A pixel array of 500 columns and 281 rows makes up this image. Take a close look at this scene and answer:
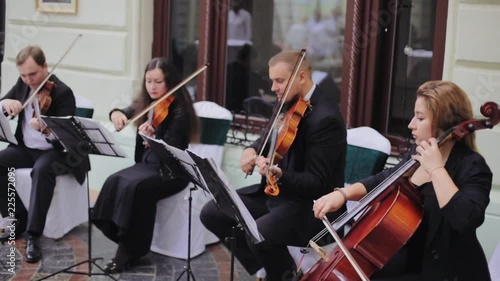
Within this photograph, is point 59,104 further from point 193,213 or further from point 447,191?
point 447,191

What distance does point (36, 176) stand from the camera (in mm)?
5266

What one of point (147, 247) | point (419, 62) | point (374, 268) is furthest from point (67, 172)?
point (374, 268)

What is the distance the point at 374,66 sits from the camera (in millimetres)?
5328

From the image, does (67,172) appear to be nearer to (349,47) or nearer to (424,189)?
(349,47)

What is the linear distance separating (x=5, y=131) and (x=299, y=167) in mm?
2115

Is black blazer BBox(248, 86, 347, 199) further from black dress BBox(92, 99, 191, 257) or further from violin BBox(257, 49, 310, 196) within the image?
black dress BBox(92, 99, 191, 257)

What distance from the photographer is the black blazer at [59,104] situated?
5336 mm

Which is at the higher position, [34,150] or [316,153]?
[316,153]

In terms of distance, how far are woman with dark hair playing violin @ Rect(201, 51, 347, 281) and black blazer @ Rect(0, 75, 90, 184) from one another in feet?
5.52

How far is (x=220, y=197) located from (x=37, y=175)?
2.09m

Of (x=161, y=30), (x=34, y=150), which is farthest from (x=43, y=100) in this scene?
(x=161, y=30)

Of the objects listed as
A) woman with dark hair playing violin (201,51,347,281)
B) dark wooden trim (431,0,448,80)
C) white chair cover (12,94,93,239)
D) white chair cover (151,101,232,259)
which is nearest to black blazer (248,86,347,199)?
woman with dark hair playing violin (201,51,347,281)

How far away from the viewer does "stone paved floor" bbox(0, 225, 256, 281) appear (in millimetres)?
4852

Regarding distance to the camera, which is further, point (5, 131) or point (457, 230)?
point (5, 131)
